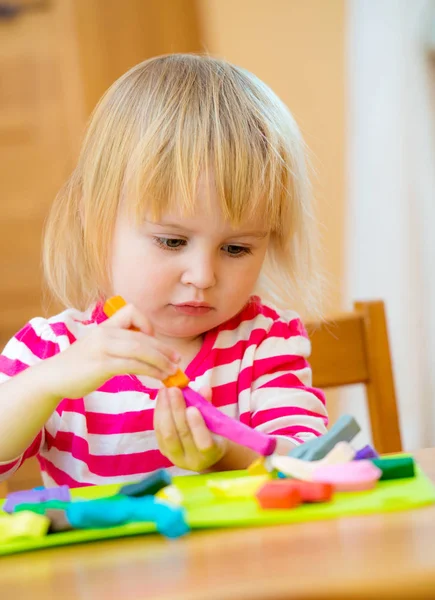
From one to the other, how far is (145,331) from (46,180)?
2.12 meters

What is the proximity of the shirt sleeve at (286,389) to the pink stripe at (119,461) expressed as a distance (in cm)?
11

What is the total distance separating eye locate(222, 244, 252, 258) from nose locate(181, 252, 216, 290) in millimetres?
36

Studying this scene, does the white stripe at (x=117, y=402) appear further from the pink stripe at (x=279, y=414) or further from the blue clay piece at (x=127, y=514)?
the blue clay piece at (x=127, y=514)

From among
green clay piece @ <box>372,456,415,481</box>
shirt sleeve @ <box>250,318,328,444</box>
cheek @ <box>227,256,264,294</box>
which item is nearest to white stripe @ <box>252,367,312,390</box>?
shirt sleeve @ <box>250,318,328,444</box>

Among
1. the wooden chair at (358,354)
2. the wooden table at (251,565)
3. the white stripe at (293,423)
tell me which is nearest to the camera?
the wooden table at (251,565)

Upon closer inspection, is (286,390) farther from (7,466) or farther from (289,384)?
(7,466)

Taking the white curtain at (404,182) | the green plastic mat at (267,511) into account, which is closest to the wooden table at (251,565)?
the green plastic mat at (267,511)

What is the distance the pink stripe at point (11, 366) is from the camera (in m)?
0.85

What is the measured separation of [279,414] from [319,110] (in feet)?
5.93

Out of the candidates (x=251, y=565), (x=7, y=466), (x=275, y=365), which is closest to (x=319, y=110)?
(x=275, y=365)

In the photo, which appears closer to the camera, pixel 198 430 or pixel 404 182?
pixel 198 430

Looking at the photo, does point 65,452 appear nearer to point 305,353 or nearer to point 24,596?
point 305,353

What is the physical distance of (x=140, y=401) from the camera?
2.85 feet

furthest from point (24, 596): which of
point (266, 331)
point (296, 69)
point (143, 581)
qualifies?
point (296, 69)
